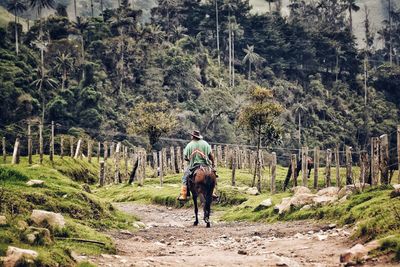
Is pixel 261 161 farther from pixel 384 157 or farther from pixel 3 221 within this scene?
pixel 3 221

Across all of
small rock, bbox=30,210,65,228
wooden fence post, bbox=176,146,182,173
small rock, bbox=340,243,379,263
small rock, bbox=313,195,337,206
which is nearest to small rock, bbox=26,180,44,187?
small rock, bbox=30,210,65,228

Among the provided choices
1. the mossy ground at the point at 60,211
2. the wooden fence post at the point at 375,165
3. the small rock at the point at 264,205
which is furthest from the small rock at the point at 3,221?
the wooden fence post at the point at 375,165

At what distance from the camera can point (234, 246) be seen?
1302 cm

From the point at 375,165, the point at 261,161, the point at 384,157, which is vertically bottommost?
the point at 261,161

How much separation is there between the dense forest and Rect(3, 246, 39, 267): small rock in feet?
152

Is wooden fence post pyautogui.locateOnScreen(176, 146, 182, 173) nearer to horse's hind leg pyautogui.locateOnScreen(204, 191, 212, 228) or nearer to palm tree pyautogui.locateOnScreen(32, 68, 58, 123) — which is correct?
horse's hind leg pyautogui.locateOnScreen(204, 191, 212, 228)

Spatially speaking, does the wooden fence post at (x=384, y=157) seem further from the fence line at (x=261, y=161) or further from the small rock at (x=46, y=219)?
the small rock at (x=46, y=219)

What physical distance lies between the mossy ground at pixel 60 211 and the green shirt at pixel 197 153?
277cm

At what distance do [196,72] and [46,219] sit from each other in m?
94.0

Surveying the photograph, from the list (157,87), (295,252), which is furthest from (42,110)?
(295,252)

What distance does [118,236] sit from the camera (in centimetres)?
1475

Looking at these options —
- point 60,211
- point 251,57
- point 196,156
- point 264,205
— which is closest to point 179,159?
point 264,205

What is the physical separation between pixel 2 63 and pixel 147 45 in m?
28.5

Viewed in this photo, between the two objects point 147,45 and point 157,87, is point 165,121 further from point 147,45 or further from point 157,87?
point 147,45
